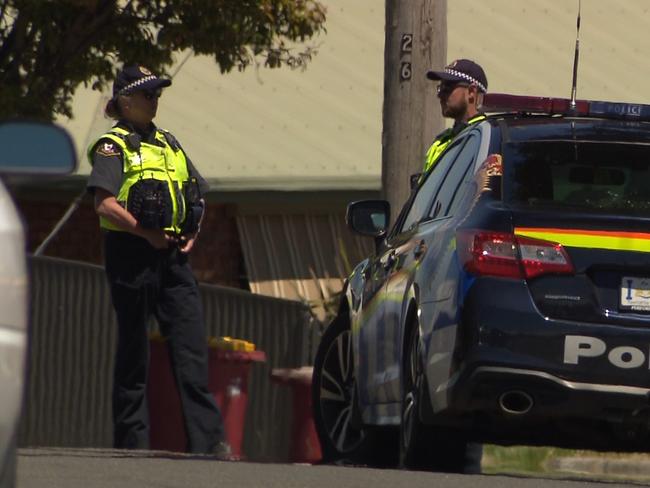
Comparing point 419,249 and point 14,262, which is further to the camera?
point 419,249

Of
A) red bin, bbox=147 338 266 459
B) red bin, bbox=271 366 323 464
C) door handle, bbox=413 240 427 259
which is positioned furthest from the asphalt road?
red bin, bbox=271 366 323 464

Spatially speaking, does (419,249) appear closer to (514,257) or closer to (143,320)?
(514,257)

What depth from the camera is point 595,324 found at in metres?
7.56

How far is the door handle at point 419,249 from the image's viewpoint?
27.7 ft

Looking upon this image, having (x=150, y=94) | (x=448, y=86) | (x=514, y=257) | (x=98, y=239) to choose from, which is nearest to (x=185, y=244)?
(x=150, y=94)

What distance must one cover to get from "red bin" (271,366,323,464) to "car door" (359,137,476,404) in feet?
10.2

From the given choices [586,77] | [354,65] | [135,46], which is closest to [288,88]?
[354,65]

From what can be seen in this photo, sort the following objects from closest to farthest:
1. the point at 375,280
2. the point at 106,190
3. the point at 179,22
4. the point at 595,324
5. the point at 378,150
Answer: the point at 595,324, the point at 375,280, the point at 106,190, the point at 179,22, the point at 378,150

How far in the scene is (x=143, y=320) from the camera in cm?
1046

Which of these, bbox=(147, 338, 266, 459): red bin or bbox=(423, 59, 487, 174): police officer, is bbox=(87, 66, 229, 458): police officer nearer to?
bbox=(423, 59, 487, 174): police officer

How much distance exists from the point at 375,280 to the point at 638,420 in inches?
78.2

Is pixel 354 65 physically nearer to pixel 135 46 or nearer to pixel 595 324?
pixel 135 46

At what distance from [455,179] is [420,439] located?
3.59 feet

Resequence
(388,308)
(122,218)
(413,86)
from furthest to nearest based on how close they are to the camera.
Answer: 1. (413,86)
2. (122,218)
3. (388,308)
